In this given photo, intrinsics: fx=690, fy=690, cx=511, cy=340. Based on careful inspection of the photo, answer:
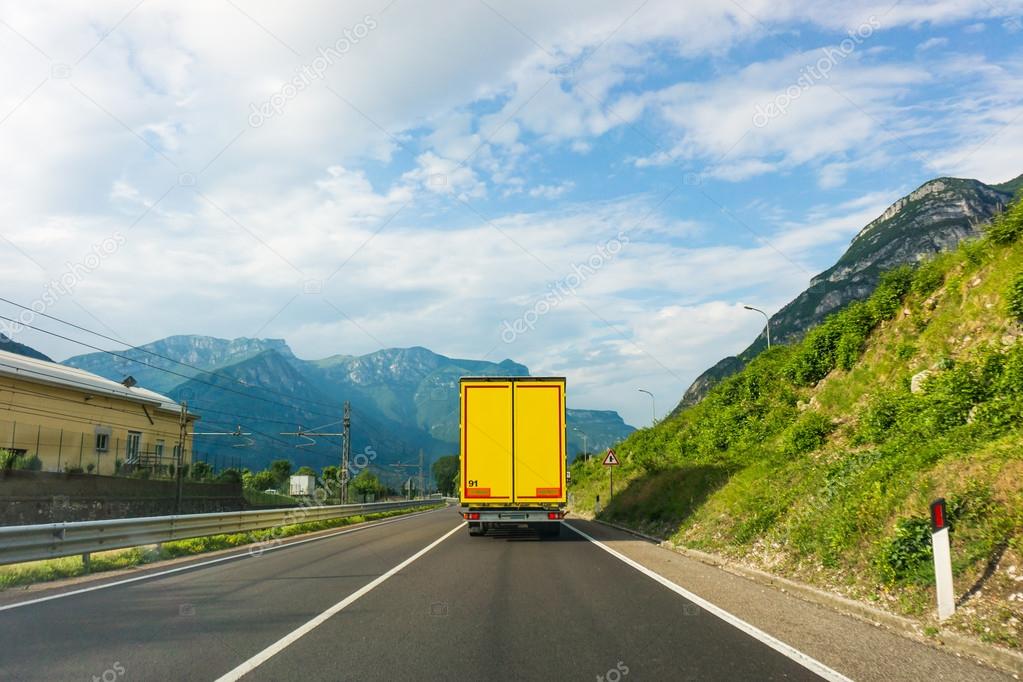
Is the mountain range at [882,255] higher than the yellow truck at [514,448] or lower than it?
higher

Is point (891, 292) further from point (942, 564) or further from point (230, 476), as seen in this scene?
point (230, 476)

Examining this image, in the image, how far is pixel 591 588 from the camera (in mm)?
9734

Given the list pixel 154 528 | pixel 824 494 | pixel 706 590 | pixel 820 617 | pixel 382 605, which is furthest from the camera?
pixel 154 528

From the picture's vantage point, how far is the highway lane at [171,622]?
544 centimetres

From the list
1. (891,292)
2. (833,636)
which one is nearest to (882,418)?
(891,292)

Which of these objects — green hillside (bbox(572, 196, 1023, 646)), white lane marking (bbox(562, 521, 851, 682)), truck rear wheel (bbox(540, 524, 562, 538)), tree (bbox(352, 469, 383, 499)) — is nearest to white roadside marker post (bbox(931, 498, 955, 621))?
green hillside (bbox(572, 196, 1023, 646))

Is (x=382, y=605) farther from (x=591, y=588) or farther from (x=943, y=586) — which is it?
(x=943, y=586)

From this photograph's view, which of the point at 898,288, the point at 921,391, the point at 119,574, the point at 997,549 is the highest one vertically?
the point at 898,288

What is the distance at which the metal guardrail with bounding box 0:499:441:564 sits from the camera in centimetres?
979

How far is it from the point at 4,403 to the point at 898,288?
1607 inches

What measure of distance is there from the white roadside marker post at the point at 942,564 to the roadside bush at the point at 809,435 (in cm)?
1038

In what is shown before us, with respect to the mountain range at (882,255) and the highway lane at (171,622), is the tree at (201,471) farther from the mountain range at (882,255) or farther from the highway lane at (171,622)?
the mountain range at (882,255)

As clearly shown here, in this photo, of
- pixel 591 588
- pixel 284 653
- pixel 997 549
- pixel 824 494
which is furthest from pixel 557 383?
pixel 284 653

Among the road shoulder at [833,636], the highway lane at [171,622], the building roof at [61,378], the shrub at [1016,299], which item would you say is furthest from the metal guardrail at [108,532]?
the building roof at [61,378]
